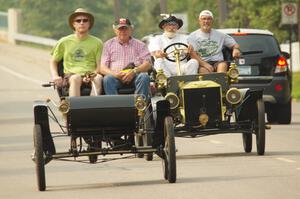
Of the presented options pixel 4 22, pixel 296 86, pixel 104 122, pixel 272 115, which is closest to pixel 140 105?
pixel 104 122

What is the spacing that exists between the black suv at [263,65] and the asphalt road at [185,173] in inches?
27.2

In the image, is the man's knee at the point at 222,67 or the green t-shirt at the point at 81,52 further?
the man's knee at the point at 222,67

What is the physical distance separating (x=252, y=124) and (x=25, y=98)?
21.8 m

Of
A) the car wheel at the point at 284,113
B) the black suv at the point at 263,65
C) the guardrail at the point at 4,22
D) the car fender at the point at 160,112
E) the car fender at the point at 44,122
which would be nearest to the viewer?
the car fender at the point at 44,122

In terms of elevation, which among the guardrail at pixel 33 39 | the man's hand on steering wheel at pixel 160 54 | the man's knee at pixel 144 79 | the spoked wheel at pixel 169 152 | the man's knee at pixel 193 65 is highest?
the guardrail at pixel 33 39

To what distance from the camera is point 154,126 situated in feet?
50.0

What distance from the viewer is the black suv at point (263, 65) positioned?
25.0m

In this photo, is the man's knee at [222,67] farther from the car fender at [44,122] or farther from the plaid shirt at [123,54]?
the car fender at [44,122]

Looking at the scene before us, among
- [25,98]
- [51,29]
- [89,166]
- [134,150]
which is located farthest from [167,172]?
[51,29]

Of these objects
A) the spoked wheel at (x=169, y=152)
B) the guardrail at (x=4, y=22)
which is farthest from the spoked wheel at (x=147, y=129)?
the guardrail at (x=4, y=22)

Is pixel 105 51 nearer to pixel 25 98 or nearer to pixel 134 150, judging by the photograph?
pixel 134 150

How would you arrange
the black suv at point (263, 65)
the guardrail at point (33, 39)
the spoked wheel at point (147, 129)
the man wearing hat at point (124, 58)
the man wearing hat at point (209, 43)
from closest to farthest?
the spoked wheel at point (147, 129) → the man wearing hat at point (124, 58) → the man wearing hat at point (209, 43) → the black suv at point (263, 65) → the guardrail at point (33, 39)

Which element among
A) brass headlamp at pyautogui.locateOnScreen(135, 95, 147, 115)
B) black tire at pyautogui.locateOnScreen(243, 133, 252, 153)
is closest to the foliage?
black tire at pyautogui.locateOnScreen(243, 133, 252, 153)

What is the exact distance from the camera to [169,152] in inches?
570
